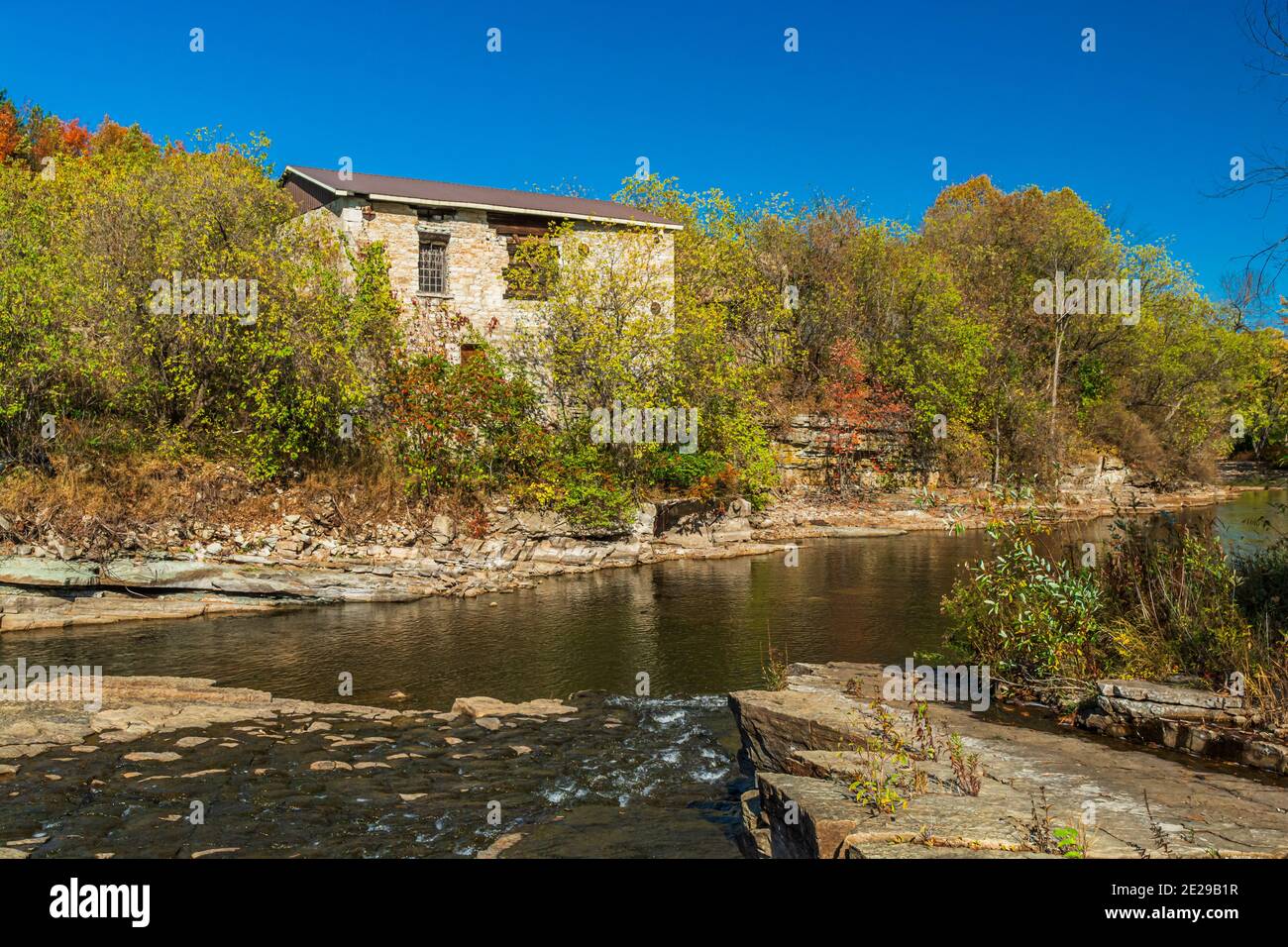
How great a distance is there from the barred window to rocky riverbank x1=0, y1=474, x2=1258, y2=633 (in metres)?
10.4

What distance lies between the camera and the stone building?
3322 centimetres

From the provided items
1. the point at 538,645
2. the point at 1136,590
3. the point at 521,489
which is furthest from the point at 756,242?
the point at 1136,590

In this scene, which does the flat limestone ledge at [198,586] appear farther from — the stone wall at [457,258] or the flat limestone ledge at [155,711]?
the stone wall at [457,258]

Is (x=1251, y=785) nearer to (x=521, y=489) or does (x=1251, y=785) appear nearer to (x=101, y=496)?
(x=521, y=489)

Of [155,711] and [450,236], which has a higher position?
[450,236]

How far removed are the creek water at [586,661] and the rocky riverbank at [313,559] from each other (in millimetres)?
1092

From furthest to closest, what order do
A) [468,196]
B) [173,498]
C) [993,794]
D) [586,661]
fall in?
[468,196], [173,498], [586,661], [993,794]

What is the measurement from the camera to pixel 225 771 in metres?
11.8

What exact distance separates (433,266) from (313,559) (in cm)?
1421

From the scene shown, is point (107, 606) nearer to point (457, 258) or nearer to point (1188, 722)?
point (457, 258)

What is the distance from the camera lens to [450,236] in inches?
1363

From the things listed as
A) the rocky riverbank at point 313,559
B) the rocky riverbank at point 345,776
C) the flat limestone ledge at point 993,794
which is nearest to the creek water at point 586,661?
the rocky riverbank at point 345,776

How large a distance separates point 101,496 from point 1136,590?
26.0 m

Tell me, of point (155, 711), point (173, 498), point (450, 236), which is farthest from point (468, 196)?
point (155, 711)
